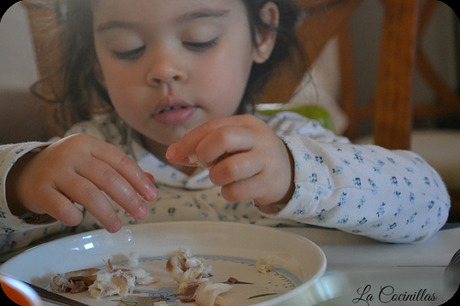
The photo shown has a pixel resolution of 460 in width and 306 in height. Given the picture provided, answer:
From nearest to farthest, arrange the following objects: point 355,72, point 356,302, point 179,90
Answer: point 356,302 < point 179,90 < point 355,72

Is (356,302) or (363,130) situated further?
(363,130)

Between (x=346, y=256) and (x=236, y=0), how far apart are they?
216mm

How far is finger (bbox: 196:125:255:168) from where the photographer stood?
226 millimetres

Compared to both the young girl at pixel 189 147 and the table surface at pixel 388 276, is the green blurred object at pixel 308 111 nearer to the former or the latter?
the young girl at pixel 189 147

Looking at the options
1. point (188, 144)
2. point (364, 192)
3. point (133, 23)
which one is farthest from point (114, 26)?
point (364, 192)

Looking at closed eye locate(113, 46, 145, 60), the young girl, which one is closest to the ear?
the young girl

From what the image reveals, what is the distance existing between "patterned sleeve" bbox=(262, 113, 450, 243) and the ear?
6cm

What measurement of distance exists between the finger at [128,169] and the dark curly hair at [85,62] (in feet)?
0.21

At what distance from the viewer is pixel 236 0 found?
0.31 m

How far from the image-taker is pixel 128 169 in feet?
0.83

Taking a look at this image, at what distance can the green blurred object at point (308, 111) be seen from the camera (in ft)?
1.20

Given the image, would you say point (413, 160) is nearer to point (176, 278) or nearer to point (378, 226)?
point (378, 226)

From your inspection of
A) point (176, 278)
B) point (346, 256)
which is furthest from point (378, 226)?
point (176, 278)

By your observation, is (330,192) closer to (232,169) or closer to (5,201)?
(232,169)
